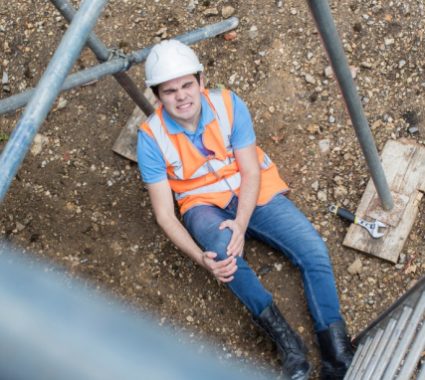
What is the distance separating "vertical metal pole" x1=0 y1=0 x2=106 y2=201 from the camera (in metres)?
1.50

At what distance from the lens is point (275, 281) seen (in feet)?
11.4

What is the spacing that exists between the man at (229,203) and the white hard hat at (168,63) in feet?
0.04

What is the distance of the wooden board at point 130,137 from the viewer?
150 inches

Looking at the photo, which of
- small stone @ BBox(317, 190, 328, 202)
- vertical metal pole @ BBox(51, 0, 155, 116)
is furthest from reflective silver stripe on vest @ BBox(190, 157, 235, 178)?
small stone @ BBox(317, 190, 328, 202)

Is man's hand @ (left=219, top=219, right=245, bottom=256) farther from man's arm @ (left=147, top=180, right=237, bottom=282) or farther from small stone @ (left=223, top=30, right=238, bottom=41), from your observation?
small stone @ (left=223, top=30, right=238, bottom=41)

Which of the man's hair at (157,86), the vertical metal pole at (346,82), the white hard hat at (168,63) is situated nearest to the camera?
the vertical metal pole at (346,82)

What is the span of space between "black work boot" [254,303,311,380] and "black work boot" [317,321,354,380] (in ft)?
0.36

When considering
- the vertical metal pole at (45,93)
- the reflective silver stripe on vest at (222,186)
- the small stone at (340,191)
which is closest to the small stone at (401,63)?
the small stone at (340,191)

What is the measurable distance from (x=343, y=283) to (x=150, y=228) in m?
1.17

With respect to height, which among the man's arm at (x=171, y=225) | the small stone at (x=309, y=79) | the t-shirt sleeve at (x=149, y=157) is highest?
the small stone at (x=309, y=79)

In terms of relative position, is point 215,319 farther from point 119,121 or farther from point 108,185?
point 119,121

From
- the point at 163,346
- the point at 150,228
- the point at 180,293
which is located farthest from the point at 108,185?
the point at 163,346

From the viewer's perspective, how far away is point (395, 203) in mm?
3457

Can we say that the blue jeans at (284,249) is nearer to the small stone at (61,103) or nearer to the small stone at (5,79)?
the small stone at (61,103)
